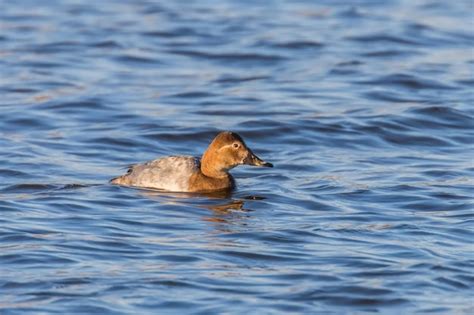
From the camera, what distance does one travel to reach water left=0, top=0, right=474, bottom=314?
1027 cm

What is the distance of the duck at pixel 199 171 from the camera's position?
13.9 meters

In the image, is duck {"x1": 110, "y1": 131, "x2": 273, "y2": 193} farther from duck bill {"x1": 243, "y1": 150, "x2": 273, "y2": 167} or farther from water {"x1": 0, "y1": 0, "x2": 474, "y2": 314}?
water {"x1": 0, "y1": 0, "x2": 474, "y2": 314}

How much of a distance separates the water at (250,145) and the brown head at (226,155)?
316mm

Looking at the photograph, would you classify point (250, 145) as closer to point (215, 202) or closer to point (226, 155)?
point (226, 155)

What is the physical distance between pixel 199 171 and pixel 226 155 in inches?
13.9

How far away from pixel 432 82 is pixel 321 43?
357cm

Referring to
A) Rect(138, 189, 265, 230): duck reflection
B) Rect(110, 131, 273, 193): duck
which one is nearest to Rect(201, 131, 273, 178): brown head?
Rect(110, 131, 273, 193): duck

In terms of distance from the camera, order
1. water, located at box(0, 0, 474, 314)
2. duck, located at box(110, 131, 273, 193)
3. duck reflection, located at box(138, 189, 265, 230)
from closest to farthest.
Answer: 1. water, located at box(0, 0, 474, 314)
2. duck reflection, located at box(138, 189, 265, 230)
3. duck, located at box(110, 131, 273, 193)

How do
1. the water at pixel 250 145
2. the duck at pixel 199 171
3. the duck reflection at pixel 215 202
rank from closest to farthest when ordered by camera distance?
the water at pixel 250 145
the duck reflection at pixel 215 202
the duck at pixel 199 171

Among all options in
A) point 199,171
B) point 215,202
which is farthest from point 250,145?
point 215,202

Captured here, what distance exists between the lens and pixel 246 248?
37.5 feet

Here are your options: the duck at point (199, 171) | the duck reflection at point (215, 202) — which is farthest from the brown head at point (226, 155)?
the duck reflection at point (215, 202)

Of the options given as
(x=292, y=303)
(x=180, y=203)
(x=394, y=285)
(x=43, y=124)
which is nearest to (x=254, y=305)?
(x=292, y=303)

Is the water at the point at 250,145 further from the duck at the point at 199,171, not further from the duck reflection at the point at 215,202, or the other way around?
the duck at the point at 199,171
